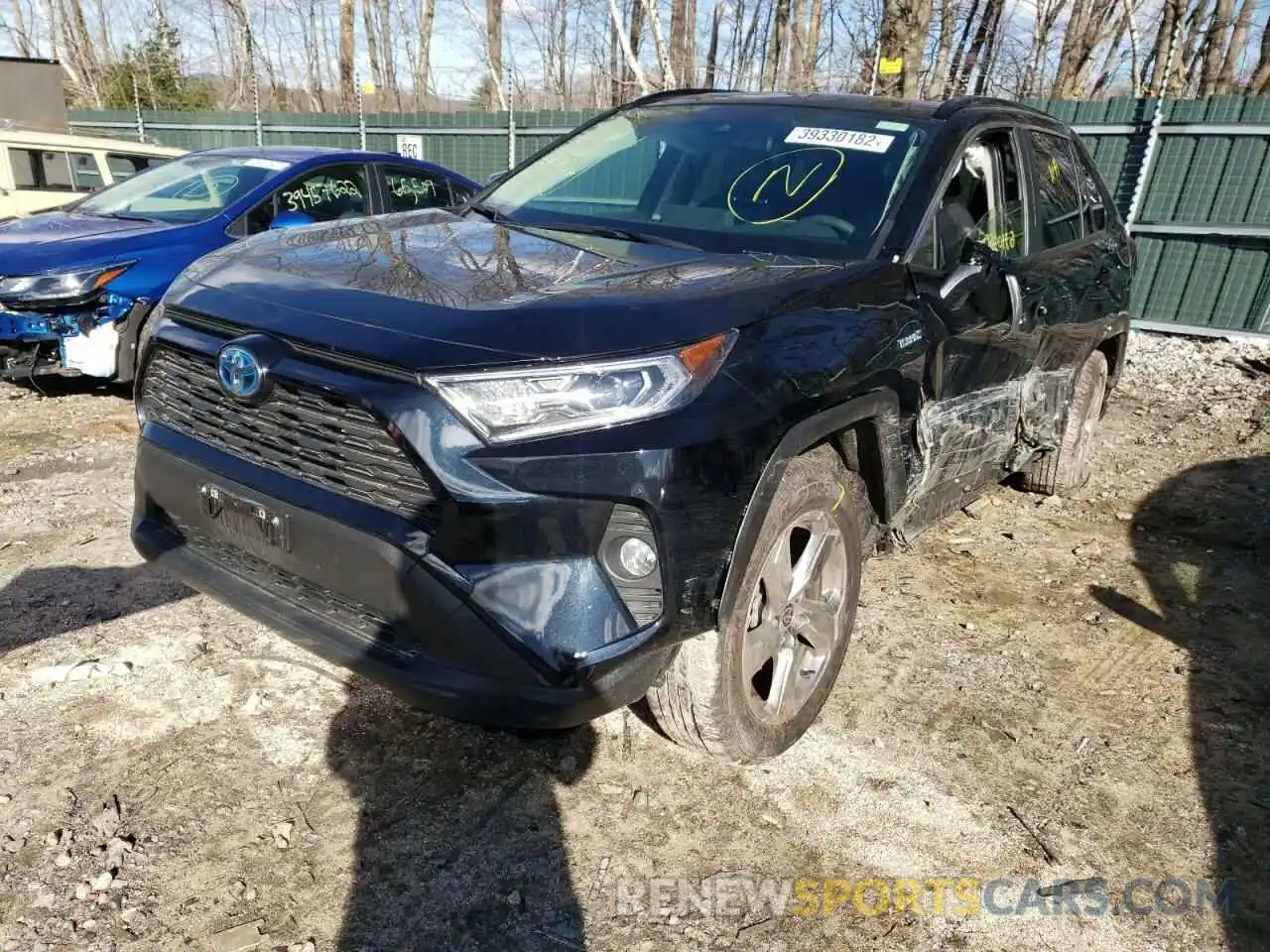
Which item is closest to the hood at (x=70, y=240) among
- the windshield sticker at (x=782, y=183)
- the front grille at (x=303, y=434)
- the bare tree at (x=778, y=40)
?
the front grille at (x=303, y=434)

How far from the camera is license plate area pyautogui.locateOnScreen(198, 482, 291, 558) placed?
210cm

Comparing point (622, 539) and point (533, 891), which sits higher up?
point (622, 539)

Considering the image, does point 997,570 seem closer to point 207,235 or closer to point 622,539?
point 622,539

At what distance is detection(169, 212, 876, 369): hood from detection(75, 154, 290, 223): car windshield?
143 inches

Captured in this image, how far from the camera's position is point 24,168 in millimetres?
7574

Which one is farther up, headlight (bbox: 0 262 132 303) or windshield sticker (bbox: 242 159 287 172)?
windshield sticker (bbox: 242 159 287 172)

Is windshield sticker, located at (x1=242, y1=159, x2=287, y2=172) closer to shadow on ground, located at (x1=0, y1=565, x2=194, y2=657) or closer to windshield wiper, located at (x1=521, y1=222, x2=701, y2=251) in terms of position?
shadow on ground, located at (x1=0, y1=565, x2=194, y2=657)

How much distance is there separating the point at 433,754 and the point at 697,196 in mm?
2009

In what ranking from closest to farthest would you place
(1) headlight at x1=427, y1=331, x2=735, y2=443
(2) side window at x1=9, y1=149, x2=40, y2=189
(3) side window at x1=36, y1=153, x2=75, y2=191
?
(1) headlight at x1=427, y1=331, x2=735, y2=443, (2) side window at x1=9, y1=149, x2=40, y2=189, (3) side window at x1=36, y1=153, x2=75, y2=191

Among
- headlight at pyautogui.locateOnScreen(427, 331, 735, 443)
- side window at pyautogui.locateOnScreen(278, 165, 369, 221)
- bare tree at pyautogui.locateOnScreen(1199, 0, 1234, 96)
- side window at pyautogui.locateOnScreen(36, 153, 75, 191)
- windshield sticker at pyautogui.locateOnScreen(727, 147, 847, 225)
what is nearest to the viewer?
headlight at pyautogui.locateOnScreen(427, 331, 735, 443)

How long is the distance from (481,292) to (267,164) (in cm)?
486

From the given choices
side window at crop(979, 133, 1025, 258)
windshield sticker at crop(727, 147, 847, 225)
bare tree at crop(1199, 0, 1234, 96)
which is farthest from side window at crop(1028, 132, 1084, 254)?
bare tree at crop(1199, 0, 1234, 96)

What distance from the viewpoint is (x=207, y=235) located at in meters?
5.50

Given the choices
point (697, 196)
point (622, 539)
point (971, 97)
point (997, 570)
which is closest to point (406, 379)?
point (622, 539)
